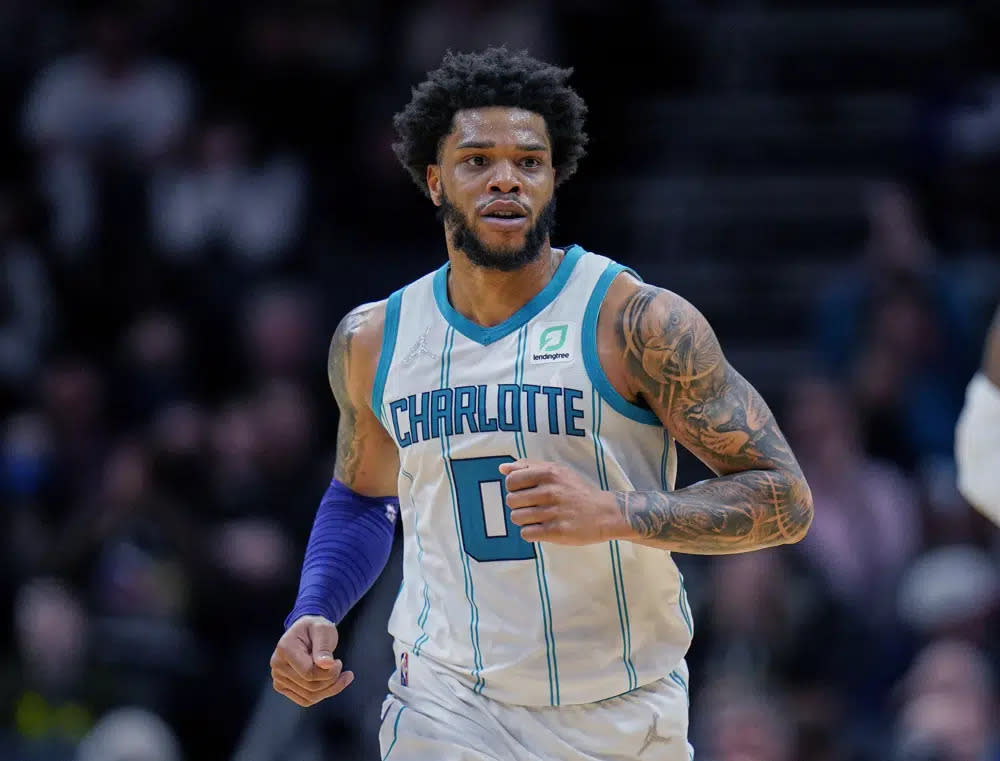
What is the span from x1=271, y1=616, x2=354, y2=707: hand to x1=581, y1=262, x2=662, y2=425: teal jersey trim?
3.36ft

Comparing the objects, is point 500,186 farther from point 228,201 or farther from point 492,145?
point 228,201

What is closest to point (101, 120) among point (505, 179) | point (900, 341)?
point (900, 341)

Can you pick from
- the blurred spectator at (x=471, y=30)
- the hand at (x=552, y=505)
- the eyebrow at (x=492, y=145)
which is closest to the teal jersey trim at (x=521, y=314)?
the eyebrow at (x=492, y=145)

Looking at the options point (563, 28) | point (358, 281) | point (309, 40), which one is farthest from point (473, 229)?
point (309, 40)

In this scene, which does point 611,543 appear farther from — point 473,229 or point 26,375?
point 26,375

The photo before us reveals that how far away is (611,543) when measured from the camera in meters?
4.79

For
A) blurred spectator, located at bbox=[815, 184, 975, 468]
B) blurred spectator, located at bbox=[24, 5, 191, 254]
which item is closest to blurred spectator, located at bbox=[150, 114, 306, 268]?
blurred spectator, located at bbox=[24, 5, 191, 254]

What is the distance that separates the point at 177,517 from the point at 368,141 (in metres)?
3.16

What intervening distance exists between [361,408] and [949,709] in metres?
3.45

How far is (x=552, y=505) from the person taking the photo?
4219 mm

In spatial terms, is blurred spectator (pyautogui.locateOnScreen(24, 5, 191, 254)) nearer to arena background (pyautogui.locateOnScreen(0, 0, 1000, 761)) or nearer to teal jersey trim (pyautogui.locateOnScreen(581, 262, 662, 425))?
arena background (pyautogui.locateOnScreen(0, 0, 1000, 761))

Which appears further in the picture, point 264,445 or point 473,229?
point 264,445

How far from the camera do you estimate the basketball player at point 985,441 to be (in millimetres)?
4375

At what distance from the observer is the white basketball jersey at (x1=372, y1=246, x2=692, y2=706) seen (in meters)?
4.75
